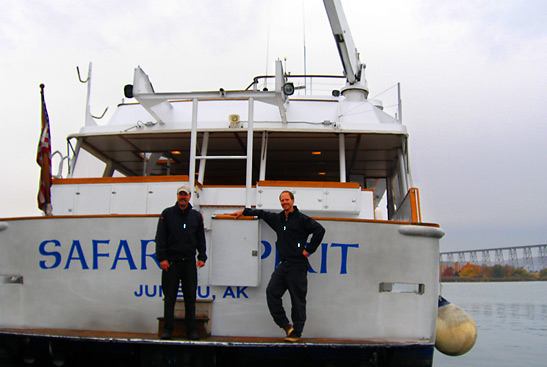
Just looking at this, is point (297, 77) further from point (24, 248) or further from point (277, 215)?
point (24, 248)

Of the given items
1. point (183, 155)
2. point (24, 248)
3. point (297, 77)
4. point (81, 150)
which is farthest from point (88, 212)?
point (297, 77)

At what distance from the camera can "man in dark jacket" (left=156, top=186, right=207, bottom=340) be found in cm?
468

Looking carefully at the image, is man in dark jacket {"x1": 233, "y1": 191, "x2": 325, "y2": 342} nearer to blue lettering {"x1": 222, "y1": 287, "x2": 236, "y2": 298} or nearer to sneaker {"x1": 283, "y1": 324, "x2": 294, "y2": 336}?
sneaker {"x1": 283, "y1": 324, "x2": 294, "y2": 336}

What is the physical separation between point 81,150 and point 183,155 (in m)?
1.74

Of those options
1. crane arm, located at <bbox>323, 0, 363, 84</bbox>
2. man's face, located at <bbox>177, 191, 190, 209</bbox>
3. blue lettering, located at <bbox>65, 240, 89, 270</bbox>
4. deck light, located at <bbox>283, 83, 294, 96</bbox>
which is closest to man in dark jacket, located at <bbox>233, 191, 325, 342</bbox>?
man's face, located at <bbox>177, 191, 190, 209</bbox>

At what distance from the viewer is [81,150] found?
7523 millimetres

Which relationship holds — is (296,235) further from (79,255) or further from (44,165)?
(44,165)

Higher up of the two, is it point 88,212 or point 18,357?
point 88,212

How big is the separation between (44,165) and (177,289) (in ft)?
8.44

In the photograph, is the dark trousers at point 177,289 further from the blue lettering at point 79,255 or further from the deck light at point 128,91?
the deck light at point 128,91

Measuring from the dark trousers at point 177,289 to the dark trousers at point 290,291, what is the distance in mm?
679

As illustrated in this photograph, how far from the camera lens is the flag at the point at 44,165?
6.09 metres

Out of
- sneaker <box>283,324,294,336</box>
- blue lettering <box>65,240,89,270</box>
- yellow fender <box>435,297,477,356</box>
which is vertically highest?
blue lettering <box>65,240,89,270</box>

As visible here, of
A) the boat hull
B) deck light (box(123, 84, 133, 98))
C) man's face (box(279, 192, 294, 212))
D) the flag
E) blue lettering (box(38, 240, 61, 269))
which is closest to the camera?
man's face (box(279, 192, 294, 212))
